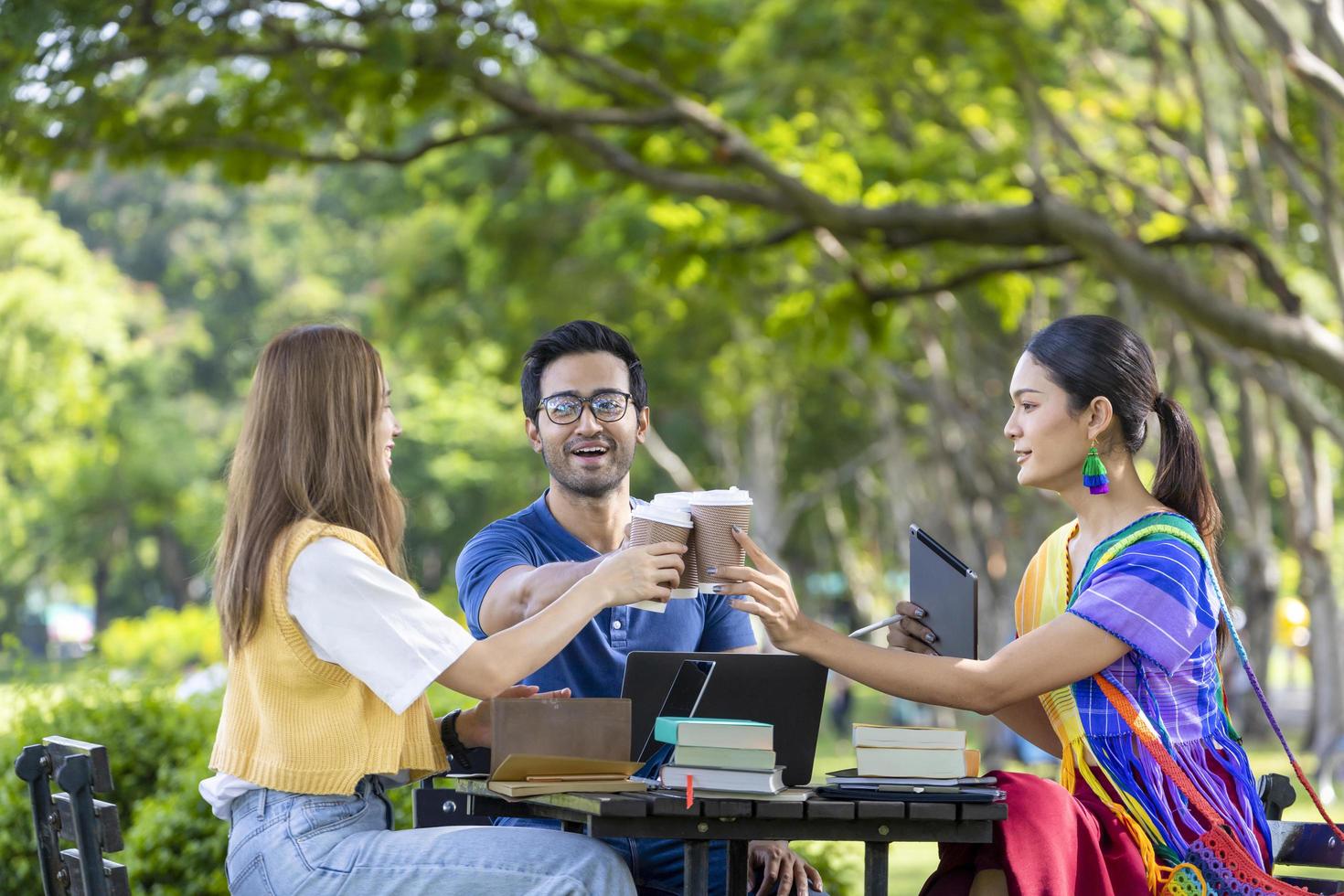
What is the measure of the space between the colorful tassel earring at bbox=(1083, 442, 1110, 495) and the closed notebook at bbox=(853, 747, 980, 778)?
2.73 ft

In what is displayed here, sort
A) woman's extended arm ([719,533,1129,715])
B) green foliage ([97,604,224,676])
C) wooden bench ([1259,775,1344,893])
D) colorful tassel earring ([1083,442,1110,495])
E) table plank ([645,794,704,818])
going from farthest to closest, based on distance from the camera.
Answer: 1. green foliage ([97,604,224,676])
2. wooden bench ([1259,775,1344,893])
3. colorful tassel earring ([1083,442,1110,495])
4. woman's extended arm ([719,533,1129,715])
5. table plank ([645,794,704,818])

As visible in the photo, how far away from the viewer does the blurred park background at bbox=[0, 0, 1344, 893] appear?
339 inches

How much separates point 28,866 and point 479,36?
197 inches

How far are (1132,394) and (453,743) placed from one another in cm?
196

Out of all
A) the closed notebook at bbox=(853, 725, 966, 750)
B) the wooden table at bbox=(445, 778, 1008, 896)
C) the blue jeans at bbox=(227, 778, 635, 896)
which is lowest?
the blue jeans at bbox=(227, 778, 635, 896)

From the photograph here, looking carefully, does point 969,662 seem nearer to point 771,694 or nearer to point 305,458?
point 771,694

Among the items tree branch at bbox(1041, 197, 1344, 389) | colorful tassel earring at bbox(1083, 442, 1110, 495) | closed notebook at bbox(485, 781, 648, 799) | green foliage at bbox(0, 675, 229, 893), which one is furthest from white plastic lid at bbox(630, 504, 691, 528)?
tree branch at bbox(1041, 197, 1344, 389)

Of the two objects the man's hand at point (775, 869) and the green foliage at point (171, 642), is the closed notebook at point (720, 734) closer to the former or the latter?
the man's hand at point (775, 869)

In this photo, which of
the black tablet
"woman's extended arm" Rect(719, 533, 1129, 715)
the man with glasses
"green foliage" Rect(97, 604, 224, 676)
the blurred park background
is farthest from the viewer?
"green foliage" Rect(97, 604, 224, 676)

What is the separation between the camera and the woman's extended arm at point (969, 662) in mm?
3900

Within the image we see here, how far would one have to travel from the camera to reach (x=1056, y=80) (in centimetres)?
1419

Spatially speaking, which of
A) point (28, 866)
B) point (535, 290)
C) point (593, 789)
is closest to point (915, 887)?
point (28, 866)

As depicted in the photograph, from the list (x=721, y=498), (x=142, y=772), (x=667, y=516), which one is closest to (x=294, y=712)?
(x=667, y=516)

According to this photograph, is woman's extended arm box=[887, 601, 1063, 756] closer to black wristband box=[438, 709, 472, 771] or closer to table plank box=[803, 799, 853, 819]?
table plank box=[803, 799, 853, 819]
